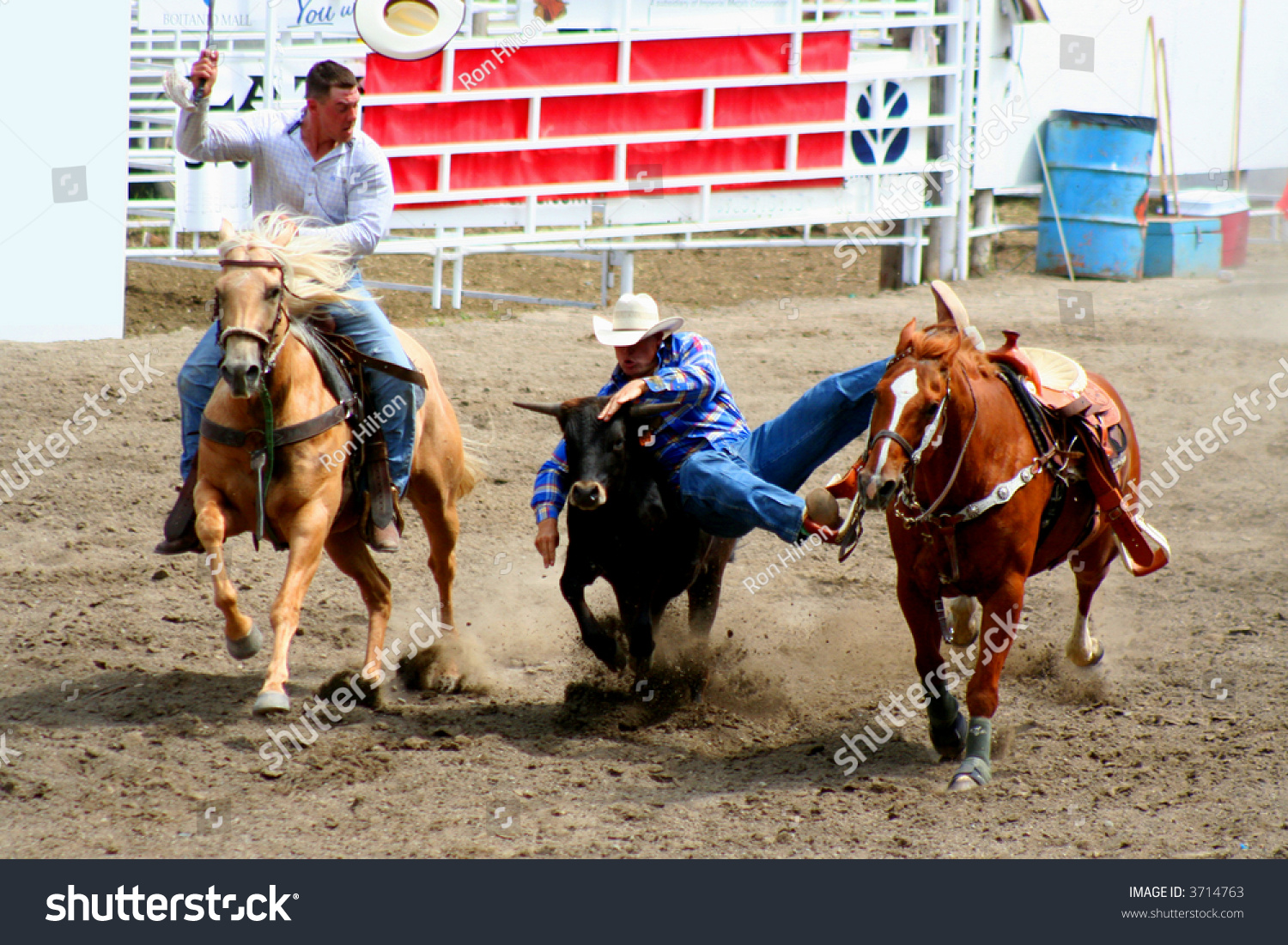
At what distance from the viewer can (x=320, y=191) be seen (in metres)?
5.10

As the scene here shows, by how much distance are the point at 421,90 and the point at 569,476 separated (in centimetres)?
659

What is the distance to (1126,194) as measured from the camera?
13.1 metres

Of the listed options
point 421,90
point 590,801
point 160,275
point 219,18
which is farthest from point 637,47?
point 590,801

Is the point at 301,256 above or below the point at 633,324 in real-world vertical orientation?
above

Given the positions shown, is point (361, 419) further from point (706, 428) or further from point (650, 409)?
point (706, 428)

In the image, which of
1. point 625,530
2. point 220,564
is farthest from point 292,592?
point 625,530

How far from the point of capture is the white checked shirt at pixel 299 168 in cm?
503

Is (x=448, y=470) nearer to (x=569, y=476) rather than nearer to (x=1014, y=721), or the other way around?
(x=569, y=476)

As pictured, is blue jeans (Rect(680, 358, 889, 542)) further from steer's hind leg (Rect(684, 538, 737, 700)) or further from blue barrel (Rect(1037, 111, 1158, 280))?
blue barrel (Rect(1037, 111, 1158, 280))

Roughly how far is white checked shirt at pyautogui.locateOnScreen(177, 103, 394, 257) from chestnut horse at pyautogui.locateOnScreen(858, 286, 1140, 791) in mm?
2173

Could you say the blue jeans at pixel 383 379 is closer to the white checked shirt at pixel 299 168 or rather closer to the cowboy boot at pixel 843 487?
the white checked shirt at pixel 299 168

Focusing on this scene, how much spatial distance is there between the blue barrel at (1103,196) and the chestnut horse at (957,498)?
9.13 meters

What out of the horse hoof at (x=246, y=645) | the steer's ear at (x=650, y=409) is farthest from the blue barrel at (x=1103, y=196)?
the horse hoof at (x=246, y=645)

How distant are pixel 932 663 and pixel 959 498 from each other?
0.67 m
